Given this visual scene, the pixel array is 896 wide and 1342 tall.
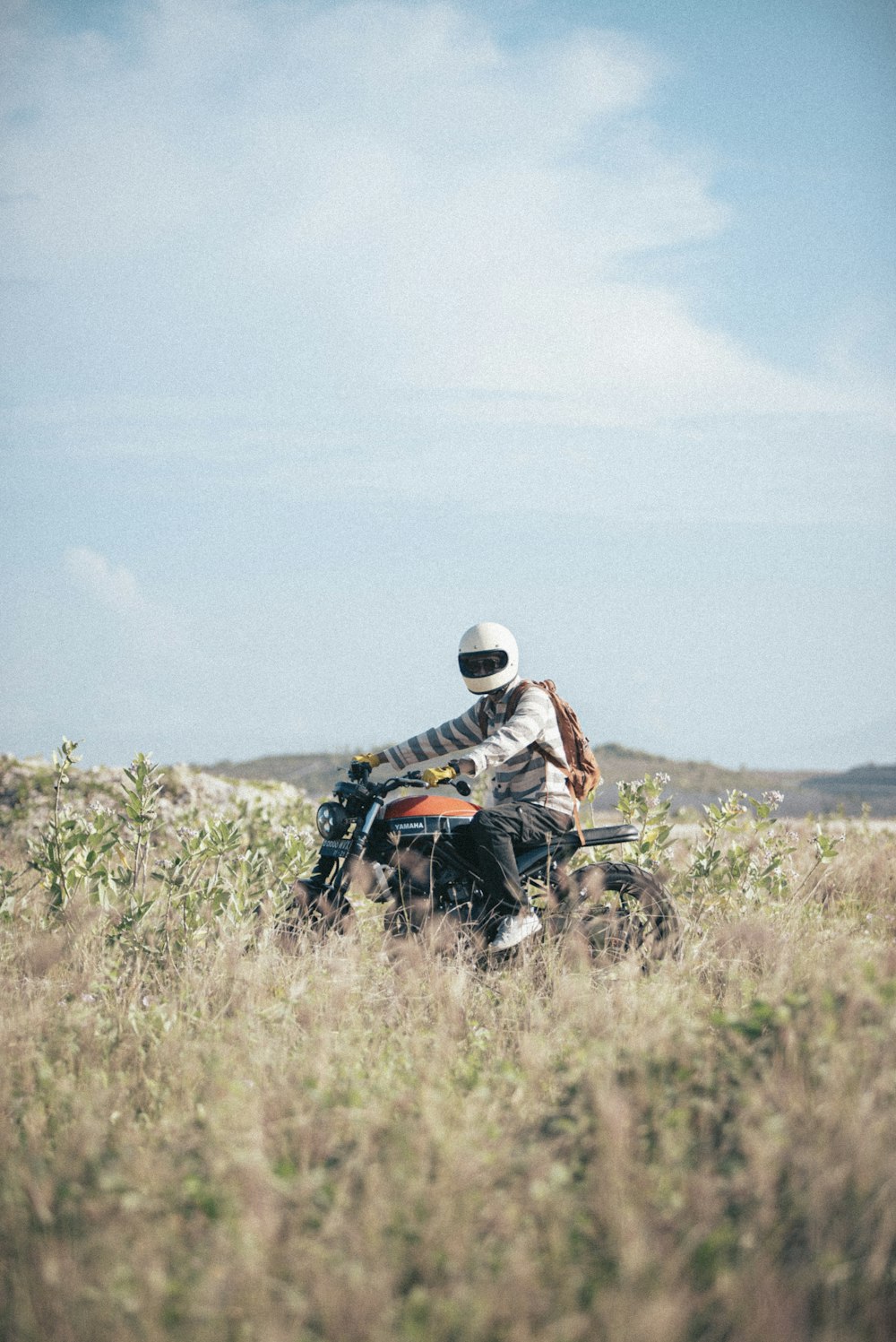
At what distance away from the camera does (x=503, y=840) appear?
6316 mm

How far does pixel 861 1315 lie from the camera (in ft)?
9.05

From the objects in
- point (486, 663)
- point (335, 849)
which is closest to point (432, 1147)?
point (335, 849)

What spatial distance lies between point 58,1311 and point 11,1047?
2.16m

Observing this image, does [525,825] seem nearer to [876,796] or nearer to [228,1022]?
[228,1022]

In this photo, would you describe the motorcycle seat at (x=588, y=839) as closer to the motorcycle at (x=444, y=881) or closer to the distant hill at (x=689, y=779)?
the motorcycle at (x=444, y=881)

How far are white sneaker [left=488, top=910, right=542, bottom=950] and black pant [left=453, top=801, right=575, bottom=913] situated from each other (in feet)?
0.23

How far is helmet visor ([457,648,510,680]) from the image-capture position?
268 inches

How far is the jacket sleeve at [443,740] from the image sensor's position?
7121 millimetres

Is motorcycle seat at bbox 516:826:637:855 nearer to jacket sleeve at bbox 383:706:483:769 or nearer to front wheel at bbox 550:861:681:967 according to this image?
front wheel at bbox 550:861:681:967

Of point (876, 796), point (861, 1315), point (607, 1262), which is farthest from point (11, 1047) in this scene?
point (876, 796)

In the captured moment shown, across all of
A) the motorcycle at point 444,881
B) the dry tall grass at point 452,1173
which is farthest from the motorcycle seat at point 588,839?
the dry tall grass at point 452,1173

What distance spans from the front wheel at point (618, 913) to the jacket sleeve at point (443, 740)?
1192 mm

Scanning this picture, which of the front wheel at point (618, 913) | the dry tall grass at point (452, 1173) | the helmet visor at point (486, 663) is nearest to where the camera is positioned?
the dry tall grass at point (452, 1173)

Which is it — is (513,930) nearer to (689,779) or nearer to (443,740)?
(443,740)
